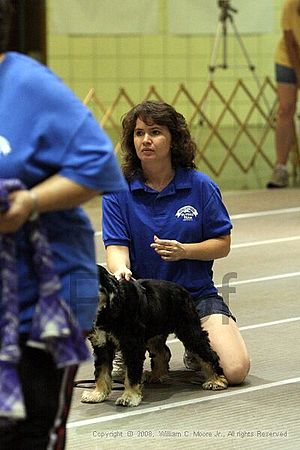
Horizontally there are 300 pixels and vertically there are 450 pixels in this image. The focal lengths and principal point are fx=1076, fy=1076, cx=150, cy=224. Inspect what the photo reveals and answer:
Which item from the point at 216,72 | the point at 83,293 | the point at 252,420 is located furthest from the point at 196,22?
the point at 83,293

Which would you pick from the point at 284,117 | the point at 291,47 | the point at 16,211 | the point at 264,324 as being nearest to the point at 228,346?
the point at 264,324

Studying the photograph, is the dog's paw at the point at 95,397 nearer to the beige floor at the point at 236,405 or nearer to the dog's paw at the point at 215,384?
the beige floor at the point at 236,405

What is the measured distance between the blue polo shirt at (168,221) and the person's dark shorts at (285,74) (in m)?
5.46

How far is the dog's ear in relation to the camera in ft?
11.8

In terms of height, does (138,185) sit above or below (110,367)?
above

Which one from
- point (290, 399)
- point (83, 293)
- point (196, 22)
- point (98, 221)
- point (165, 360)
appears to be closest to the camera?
point (83, 293)

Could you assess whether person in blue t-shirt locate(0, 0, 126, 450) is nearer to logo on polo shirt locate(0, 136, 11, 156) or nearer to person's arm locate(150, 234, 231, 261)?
logo on polo shirt locate(0, 136, 11, 156)

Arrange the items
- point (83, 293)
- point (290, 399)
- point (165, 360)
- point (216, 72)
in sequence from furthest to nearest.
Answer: point (216, 72), point (165, 360), point (290, 399), point (83, 293)

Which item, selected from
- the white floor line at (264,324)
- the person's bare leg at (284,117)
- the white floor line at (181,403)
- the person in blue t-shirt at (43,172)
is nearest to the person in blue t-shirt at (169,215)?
the white floor line at (181,403)

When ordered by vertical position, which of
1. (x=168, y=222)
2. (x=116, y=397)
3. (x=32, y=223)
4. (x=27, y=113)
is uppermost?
(x=27, y=113)

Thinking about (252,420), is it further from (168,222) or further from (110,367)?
(168,222)

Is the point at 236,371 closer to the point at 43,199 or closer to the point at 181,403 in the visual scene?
the point at 181,403

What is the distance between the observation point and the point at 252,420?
A: 357 cm

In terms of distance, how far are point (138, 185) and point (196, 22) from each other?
7385mm
